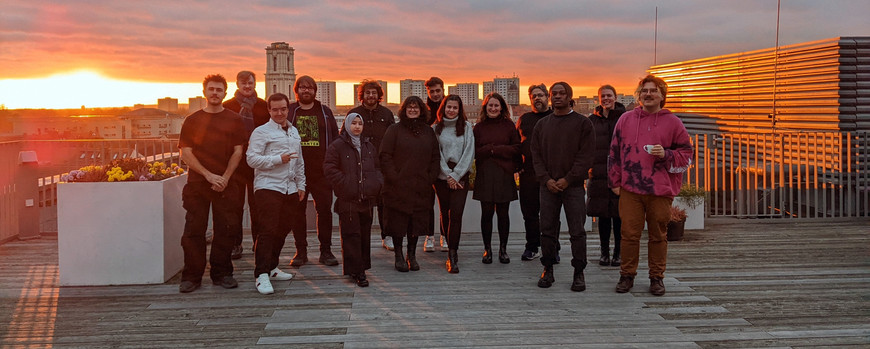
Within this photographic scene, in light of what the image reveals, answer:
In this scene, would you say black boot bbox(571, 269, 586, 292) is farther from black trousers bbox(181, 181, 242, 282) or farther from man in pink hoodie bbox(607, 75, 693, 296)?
black trousers bbox(181, 181, 242, 282)

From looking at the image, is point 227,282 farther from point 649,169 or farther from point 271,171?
point 649,169

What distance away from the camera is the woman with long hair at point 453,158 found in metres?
5.38

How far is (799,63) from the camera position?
59.7 ft

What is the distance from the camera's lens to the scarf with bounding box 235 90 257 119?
5488 millimetres

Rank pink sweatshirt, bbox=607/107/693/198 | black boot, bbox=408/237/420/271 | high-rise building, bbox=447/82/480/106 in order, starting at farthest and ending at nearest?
high-rise building, bbox=447/82/480/106
black boot, bbox=408/237/420/271
pink sweatshirt, bbox=607/107/693/198

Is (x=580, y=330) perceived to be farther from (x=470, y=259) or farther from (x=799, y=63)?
(x=799, y=63)

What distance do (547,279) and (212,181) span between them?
100 inches

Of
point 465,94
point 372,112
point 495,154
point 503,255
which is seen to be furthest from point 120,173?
point 465,94

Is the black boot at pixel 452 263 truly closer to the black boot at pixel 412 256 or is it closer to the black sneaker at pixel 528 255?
the black boot at pixel 412 256

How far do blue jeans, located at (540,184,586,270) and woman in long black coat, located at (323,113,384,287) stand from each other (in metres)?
1.30

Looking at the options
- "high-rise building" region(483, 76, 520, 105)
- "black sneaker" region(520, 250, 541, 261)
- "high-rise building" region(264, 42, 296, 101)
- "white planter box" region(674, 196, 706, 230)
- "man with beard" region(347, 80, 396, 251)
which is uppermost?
"high-rise building" region(264, 42, 296, 101)

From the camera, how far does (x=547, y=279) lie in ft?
15.9

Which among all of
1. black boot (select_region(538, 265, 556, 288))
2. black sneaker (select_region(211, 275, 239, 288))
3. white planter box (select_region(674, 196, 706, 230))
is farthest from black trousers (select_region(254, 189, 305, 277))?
white planter box (select_region(674, 196, 706, 230))

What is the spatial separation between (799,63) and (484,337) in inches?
711
